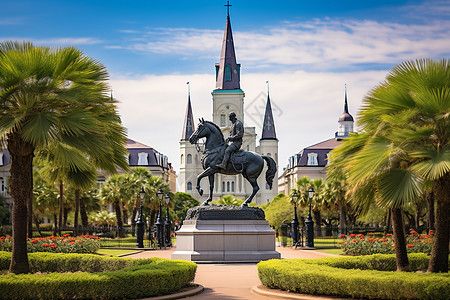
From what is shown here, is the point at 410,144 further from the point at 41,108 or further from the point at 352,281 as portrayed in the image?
the point at 41,108

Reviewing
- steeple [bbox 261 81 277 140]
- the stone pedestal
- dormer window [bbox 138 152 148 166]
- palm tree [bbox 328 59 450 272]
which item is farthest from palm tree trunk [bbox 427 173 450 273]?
steeple [bbox 261 81 277 140]

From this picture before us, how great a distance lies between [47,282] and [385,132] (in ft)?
24.8

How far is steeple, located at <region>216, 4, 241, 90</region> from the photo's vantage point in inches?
4700

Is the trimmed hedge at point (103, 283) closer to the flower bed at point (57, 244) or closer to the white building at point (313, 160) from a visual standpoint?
the flower bed at point (57, 244)

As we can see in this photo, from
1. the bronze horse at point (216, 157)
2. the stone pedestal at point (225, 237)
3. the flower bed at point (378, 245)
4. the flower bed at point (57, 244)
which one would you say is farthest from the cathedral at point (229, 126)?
the stone pedestal at point (225, 237)

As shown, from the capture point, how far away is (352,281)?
1149 cm

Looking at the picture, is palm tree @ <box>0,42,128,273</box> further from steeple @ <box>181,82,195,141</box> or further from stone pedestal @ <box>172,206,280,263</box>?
steeple @ <box>181,82,195,141</box>

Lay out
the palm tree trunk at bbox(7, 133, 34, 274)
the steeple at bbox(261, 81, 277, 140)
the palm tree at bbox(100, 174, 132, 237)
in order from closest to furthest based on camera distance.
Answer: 1. the palm tree trunk at bbox(7, 133, 34, 274)
2. the palm tree at bbox(100, 174, 132, 237)
3. the steeple at bbox(261, 81, 277, 140)

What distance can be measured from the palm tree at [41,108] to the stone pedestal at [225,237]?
791 centimetres

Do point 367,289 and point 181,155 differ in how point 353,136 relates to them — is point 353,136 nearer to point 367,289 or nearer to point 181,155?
point 367,289

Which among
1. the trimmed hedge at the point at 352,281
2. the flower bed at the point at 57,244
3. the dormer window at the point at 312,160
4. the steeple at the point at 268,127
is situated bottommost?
the trimmed hedge at the point at 352,281

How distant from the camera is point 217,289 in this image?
45.9 ft

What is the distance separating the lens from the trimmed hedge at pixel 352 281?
10664 millimetres

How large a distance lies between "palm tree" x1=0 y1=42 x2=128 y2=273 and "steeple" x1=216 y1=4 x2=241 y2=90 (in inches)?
4073
